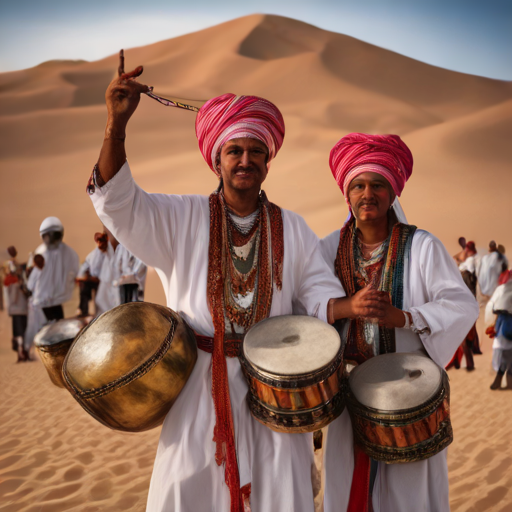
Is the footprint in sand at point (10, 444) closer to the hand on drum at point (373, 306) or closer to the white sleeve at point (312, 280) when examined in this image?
the white sleeve at point (312, 280)

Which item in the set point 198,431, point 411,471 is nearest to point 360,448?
point 411,471

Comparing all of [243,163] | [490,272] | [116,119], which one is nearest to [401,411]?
[243,163]

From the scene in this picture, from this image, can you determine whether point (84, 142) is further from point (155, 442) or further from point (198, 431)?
point (198, 431)

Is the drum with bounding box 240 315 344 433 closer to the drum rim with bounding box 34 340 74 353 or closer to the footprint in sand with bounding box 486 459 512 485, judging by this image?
Result: the drum rim with bounding box 34 340 74 353

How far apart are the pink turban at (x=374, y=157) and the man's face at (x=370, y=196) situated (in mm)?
36

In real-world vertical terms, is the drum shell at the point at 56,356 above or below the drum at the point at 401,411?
above

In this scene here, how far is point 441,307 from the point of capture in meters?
3.27

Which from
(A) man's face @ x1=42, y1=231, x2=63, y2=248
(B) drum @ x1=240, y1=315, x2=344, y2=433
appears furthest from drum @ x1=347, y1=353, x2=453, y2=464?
(A) man's face @ x1=42, y1=231, x2=63, y2=248

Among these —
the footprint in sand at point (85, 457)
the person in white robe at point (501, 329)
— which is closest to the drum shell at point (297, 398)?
the footprint in sand at point (85, 457)

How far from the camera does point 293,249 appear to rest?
3.29 m

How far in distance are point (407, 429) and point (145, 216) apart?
1680 mm

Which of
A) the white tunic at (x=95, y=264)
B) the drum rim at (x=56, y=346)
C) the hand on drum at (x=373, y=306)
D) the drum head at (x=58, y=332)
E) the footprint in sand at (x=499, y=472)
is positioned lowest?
the footprint in sand at (x=499, y=472)

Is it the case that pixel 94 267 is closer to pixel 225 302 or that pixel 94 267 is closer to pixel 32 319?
pixel 32 319

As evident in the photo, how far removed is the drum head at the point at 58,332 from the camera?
320 cm
